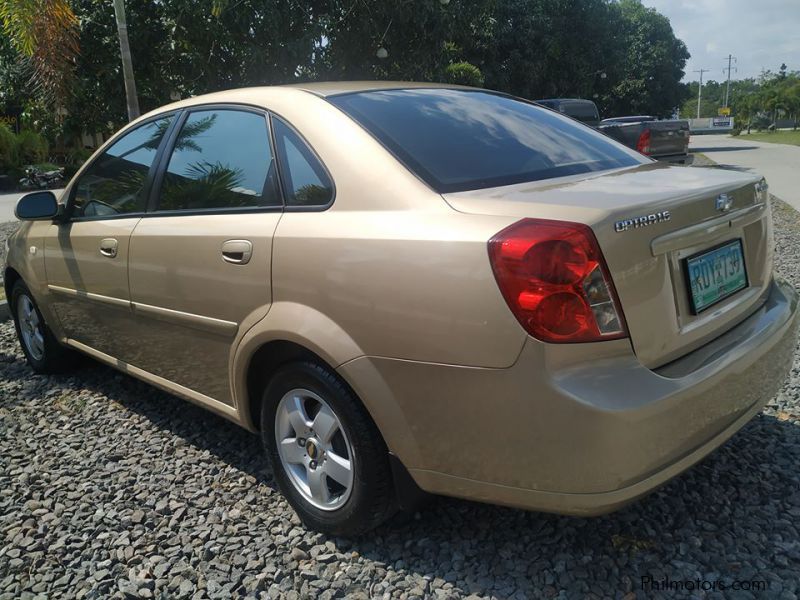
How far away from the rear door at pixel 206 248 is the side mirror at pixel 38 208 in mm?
920

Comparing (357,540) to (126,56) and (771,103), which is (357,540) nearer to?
(126,56)

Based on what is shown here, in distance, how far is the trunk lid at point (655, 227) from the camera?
1.84 m

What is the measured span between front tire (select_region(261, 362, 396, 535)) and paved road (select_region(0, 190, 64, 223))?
9766 mm

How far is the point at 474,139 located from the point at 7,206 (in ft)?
53.4

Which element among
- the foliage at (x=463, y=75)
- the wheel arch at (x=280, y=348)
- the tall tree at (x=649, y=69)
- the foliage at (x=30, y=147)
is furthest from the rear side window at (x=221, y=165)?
the tall tree at (x=649, y=69)

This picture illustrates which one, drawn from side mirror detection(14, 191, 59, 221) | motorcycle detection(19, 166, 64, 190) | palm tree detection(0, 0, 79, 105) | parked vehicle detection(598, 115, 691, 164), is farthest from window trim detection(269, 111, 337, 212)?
motorcycle detection(19, 166, 64, 190)

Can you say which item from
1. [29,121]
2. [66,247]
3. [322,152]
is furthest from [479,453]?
[29,121]

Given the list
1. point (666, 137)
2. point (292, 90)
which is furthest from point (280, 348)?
point (666, 137)

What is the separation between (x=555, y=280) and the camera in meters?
1.78

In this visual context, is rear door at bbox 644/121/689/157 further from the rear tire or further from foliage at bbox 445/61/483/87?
the rear tire

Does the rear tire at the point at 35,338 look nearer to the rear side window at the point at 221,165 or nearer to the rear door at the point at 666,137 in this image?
the rear side window at the point at 221,165

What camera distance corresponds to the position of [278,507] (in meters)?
2.73

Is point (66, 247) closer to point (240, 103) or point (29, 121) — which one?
point (240, 103)

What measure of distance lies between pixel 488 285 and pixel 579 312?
0.25 meters
